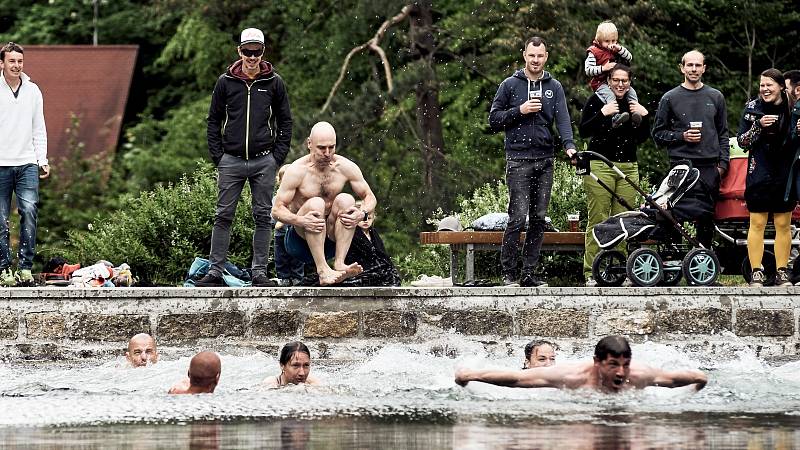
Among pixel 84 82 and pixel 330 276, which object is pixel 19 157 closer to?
pixel 330 276

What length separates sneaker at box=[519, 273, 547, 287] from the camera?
1421cm

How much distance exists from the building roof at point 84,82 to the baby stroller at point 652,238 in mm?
23035

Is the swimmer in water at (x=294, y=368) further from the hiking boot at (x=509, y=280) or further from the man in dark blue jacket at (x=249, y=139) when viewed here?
the hiking boot at (x=509, y=280)

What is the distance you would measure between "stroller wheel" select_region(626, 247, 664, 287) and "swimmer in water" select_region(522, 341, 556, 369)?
144cm

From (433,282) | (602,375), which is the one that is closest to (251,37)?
(433,282)

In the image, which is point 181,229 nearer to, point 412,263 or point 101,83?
point 412,263

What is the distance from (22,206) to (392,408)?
15.9 feet

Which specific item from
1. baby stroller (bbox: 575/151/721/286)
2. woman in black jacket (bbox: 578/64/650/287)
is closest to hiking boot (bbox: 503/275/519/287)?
baby stroller (bbox: 575/151/721/286)

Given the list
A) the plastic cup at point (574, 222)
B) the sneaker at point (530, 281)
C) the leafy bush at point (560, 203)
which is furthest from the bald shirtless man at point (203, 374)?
the leafy bush at point (560, 203)

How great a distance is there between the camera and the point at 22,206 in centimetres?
1453

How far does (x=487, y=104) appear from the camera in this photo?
29.6 metres

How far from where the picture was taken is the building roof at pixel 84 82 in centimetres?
3647

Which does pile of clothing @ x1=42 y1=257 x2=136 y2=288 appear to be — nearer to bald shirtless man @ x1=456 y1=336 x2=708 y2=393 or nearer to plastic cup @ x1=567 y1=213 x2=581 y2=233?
plastic cup @ x1=567 y1=213 x2=581 y2=233

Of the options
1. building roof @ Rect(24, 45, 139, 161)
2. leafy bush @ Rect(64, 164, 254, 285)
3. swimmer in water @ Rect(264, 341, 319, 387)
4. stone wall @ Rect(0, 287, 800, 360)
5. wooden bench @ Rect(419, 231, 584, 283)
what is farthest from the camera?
building roof @ Rect(24, 45, 139, 161)
